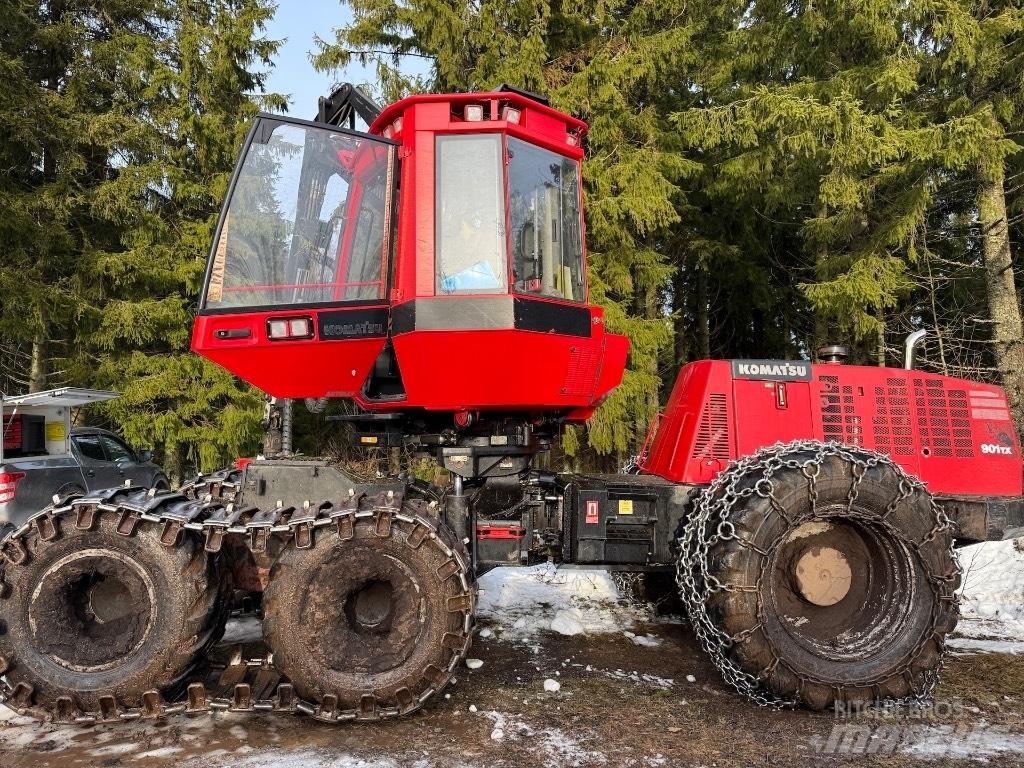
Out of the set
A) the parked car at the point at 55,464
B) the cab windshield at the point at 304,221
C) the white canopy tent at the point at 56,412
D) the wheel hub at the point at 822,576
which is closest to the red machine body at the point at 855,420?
the wheel hub at the point at 822,576

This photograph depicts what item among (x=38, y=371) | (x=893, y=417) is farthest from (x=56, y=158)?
(x=893, y=417)

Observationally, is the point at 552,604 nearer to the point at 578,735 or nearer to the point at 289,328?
the point at 578,735

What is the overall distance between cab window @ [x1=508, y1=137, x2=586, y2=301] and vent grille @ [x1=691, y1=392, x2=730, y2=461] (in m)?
1.17

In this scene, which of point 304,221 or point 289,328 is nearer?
point 289,328

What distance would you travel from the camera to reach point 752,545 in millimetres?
3992

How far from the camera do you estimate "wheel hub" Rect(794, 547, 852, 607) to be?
438 cm

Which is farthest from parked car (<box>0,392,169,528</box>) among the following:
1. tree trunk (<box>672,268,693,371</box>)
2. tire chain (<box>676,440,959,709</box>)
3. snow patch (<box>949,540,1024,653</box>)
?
tree trunk (<box>672,268,693,371</box>)

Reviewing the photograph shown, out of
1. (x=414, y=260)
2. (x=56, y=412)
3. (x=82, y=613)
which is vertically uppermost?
(x=414, y=260)

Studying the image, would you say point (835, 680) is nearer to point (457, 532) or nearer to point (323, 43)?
point (457, 532)

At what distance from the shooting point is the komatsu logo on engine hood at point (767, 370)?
4871mm

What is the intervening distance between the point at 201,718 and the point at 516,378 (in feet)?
8.17

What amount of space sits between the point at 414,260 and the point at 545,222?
32.9 inches

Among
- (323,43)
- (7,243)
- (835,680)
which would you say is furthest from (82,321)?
(835,680)

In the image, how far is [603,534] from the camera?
4.64 m
